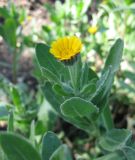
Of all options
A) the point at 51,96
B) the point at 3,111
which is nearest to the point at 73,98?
the point at 51,96

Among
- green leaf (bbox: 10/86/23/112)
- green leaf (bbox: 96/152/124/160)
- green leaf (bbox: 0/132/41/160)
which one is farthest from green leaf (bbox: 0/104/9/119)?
green leaf (bbox: 0/132/41/160)

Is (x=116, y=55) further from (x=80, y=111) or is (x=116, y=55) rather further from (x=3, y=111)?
(x=3, y=111)

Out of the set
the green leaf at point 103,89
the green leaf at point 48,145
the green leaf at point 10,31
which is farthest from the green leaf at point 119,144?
the green leaf at point 10,31

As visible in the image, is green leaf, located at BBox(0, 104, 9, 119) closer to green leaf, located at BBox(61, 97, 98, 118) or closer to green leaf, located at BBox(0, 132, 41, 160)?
green leaf, located at BBox(61, 97, 98, 118)

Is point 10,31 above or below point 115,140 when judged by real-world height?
above

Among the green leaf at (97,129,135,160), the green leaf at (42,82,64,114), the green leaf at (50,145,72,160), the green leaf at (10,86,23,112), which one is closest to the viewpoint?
the green leaf at (50,145,72,160)

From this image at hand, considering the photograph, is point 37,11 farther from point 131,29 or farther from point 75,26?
point 131,29

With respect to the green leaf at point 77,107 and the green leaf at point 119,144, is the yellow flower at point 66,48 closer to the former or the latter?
the green leaf at point 77,107
